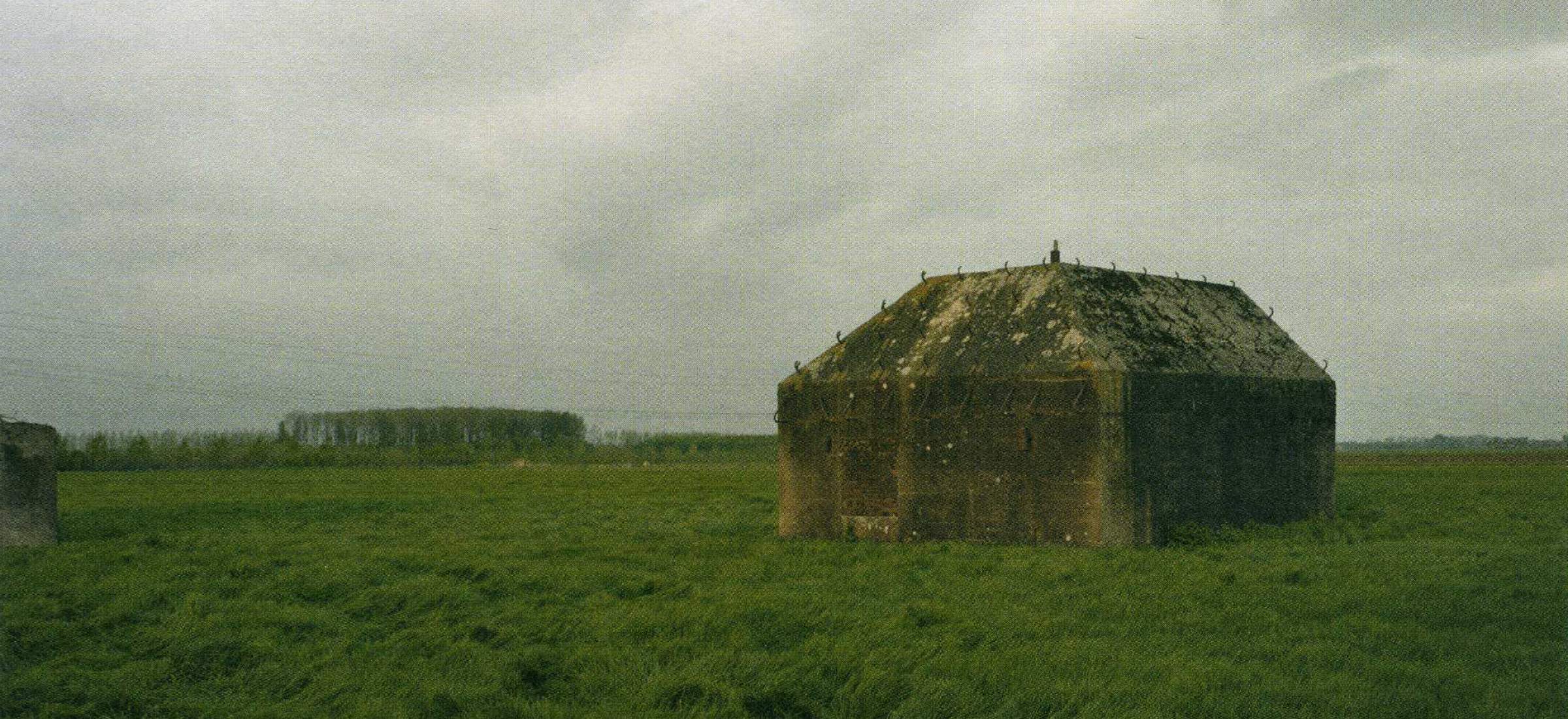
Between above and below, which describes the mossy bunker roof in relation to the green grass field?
above

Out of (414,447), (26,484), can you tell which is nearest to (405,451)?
(414,447)

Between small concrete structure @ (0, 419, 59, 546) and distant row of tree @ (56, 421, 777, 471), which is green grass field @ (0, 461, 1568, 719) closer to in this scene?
small concrete structure @ (0, 419, 59, 546)

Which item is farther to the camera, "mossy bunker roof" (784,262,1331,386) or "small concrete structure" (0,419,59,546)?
"mossy bunker roof" (784,262,1331,386)

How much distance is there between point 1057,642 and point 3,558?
44.4 feet

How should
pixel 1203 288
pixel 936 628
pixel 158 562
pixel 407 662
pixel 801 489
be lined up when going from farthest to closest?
pixel 1203 288, pixel 801 489, pixel 158 562, pixel 936 628, pixel 407 662

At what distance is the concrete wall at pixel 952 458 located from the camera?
15258mm

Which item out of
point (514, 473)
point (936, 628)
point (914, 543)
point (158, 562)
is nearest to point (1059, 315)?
point (914, 543)

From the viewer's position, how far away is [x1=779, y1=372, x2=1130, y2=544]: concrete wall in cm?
1526

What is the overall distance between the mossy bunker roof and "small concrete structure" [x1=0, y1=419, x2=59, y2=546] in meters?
11.3

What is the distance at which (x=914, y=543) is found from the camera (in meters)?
16.5

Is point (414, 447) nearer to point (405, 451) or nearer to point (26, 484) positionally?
point (405, 451)

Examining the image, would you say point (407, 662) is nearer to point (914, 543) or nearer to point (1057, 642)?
point (1057, 642)

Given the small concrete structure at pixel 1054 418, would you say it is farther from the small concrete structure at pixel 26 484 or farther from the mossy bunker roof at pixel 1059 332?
the small concrete structure at pixel 26 484

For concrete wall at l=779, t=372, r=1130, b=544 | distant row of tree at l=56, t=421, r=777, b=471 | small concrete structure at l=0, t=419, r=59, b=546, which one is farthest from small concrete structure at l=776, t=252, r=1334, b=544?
distant row of tree at l=56, t=421, r=777, b=471
